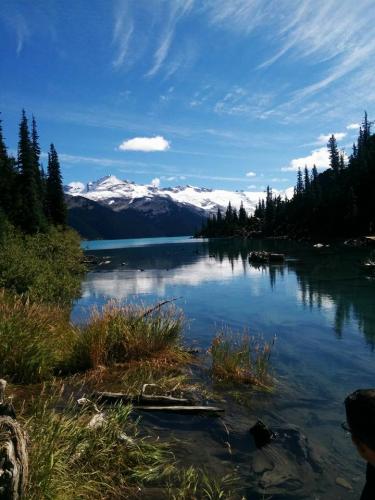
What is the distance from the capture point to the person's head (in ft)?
13.4

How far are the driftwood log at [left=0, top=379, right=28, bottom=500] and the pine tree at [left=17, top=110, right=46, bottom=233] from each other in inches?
2204

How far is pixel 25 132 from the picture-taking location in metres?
70.0

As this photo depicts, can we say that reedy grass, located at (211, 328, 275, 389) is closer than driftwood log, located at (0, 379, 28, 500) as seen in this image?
No

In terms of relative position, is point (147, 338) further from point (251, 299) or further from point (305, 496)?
point (251, 299)

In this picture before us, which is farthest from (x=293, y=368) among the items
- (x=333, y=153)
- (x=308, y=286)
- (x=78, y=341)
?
(x=333, y=153)

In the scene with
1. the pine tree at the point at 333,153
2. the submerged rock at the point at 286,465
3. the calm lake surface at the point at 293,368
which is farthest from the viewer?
the pine tree at the point at 333,153

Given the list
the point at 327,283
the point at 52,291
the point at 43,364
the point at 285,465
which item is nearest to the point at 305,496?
the point at 285,465

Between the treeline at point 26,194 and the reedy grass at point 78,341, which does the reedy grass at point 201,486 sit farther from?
the treeline at point 26,194

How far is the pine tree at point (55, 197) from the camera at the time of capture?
7844 cm

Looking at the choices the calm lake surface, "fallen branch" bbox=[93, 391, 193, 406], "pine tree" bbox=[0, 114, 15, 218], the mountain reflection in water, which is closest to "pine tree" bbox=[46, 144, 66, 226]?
"pine tree" bbox=[0, 114, 15, 218]

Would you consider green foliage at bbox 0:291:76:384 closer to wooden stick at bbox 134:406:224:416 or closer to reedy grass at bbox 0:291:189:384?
reedy grass at bbox 0:291:189:384

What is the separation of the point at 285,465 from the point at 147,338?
6025mm

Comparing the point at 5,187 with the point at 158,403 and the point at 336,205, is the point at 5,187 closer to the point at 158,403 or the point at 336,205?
the point at 158,403

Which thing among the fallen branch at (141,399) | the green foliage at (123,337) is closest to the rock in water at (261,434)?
the fallen branch at (141,399)
